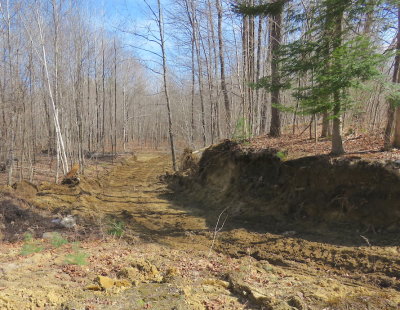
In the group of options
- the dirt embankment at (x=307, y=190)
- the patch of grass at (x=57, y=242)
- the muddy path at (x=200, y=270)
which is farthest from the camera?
the dirt embankment at (x=307, y=190)

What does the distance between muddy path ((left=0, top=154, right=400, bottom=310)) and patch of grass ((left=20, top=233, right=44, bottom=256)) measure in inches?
3.8

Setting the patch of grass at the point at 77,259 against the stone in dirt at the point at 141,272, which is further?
the patch of grass at the point at 77,259

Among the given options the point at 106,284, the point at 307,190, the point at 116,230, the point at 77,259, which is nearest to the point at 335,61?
the point at 307,190

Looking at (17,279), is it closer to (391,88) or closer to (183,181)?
(391,88)

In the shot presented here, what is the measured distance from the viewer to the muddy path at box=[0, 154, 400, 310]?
4.04m

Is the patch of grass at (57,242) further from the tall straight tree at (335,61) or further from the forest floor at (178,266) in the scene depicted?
the tall straight tree at (335,61)

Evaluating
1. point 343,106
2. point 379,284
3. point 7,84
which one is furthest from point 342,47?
point 7,84

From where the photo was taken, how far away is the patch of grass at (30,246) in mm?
5437

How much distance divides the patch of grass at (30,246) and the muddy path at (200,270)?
0.10m

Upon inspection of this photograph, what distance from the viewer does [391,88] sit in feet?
20.3

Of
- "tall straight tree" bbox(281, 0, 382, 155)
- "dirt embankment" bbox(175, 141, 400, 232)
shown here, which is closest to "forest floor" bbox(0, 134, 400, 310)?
"dirt embankment" bbox(175, 141, 400, 232)

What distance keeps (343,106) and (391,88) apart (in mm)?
1023

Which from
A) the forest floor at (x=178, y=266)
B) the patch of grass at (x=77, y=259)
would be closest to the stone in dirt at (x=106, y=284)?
the forest floor at (x=178, y=266)

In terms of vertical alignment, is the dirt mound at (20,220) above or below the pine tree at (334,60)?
below
